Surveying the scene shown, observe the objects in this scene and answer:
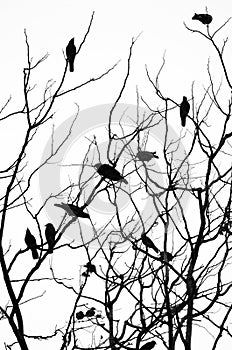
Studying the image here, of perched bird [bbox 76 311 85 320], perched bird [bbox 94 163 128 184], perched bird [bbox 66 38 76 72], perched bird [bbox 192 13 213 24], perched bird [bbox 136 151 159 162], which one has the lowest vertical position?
perched bird [bbox 94 163 128 184]

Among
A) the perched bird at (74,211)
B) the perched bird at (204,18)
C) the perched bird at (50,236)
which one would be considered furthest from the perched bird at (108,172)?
the perched bird at (204,18)

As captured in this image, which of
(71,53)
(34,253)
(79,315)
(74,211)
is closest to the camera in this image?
(74,211)

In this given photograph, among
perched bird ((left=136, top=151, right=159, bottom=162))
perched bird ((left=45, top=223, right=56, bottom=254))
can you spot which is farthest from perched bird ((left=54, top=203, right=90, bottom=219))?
perched bird ((left=136, top=151, right=159, bottom=162))

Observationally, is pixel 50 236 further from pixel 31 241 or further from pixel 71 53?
pixel 71 53

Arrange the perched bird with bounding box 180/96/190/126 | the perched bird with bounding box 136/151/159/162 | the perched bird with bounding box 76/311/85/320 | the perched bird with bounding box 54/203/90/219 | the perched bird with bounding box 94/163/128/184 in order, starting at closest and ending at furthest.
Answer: the perched bird with bounding box 54/203/90/219 → the perched bird with bounding box 94/163/128/184 → the perched bird with bounding box 136/151/159/162 → the perched bird with bounding box 180/96/190/126 → the perched bird with bounding box 76/311/85/320

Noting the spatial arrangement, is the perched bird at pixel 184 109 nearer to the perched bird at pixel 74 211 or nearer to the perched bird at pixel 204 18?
the perched bird at pixel 204 18

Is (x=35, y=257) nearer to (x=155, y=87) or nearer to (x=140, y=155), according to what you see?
(x=140, y=155)

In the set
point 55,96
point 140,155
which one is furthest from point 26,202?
point 140,155

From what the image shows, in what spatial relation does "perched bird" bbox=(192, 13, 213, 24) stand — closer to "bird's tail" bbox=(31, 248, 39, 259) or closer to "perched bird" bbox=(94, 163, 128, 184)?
"perched bird" bbox=(94, 163, 128, 184)

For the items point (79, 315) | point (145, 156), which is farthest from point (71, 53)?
point (79, 315)

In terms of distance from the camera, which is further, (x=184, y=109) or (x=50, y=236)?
(x=184, y=109)

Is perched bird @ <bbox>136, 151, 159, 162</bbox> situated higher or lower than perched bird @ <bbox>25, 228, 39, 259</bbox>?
higher

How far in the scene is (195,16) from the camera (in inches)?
162

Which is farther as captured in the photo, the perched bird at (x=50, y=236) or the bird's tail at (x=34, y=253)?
the bird's tail at (x=34, y=253)
